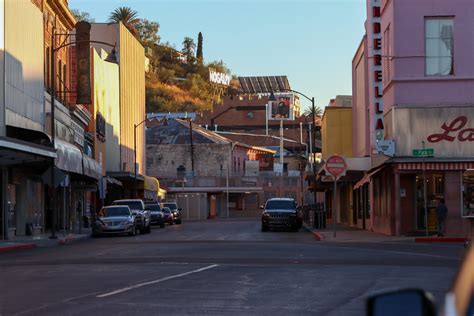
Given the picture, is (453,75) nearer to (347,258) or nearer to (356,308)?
(347,258)

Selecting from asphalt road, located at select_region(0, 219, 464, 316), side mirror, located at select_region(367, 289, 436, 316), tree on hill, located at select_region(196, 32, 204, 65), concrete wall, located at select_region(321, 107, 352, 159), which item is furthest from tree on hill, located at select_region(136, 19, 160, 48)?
side mirror, located at select_region(367, 289, 436, 316)

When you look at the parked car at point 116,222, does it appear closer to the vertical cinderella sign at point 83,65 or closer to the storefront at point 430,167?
the storefront at point 430,167

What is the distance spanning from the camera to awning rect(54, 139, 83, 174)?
136 ft

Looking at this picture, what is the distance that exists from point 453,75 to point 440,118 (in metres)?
1.85

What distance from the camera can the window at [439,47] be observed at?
34812mm

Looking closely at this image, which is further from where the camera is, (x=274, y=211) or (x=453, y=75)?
(x=274, y=211)

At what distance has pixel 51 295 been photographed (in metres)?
13.3

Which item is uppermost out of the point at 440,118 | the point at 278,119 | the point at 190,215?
the point at 278,119

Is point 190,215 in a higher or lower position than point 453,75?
lower

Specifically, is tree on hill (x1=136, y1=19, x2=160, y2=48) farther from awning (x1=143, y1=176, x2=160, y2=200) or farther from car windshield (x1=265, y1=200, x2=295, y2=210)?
car windshield (x1=265, y1=200, x2=295, y2=210)

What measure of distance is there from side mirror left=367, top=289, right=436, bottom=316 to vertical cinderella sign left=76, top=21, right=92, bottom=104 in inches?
1983

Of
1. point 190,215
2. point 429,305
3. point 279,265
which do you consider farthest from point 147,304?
point 190,215

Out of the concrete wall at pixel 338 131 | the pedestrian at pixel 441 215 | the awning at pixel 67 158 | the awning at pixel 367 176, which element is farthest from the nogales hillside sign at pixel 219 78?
the pedestrian at pixel 441 215

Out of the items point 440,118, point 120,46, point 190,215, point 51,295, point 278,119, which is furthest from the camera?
point 278,119
